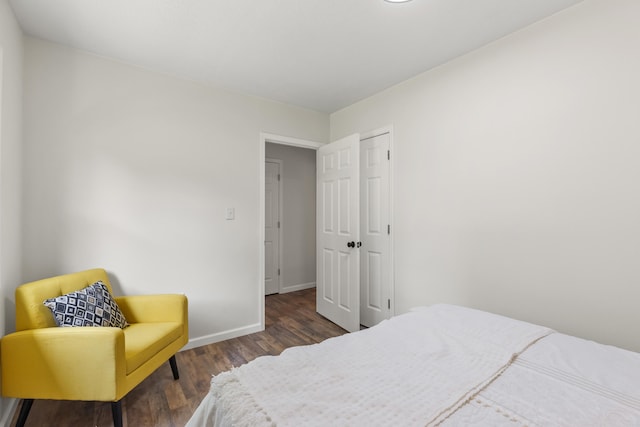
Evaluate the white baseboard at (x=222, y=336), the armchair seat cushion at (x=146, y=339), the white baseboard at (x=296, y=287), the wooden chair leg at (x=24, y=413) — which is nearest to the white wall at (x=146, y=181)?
the white baseboard at (x=222, y=336)

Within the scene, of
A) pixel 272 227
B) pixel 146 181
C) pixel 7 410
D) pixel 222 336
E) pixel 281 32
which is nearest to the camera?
pixel 7 410

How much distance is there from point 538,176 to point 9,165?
3.28 m

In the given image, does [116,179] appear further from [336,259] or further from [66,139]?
[336,259]

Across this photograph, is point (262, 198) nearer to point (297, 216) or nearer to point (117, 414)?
point (297, 216)

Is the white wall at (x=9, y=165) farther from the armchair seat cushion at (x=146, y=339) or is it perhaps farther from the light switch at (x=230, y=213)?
the light switch at (x=230, y=213)

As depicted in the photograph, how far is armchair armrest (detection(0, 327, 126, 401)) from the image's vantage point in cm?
149

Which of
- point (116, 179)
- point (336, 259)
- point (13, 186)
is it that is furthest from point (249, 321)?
point (13, 186)

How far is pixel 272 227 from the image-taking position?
14.9 ft

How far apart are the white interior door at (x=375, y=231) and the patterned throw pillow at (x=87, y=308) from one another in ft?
7.20

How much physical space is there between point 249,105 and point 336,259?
191 centimetres

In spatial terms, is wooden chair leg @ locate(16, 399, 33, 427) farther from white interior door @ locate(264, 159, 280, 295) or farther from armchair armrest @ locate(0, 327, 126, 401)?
white interior door @ locate(264, 159, 280, 295)

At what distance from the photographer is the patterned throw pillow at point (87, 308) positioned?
5.47 feet

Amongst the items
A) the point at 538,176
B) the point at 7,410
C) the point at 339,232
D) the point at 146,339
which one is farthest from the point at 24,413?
the point at 538,176

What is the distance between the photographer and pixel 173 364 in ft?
6.93
